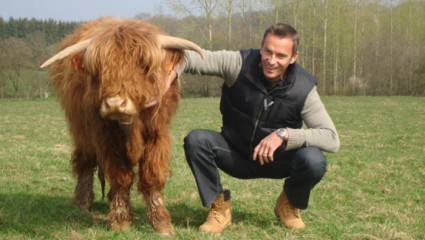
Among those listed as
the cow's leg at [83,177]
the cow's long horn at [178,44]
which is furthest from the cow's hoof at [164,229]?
the cow's long horn at [178,44]

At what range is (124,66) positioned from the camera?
9.28ft

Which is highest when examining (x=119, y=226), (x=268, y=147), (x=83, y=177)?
(x=268, y=147)

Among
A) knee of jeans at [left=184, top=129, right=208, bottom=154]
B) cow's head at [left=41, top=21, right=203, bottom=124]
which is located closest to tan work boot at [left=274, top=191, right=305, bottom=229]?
knee of jeans at [left=184, top=129, right=208, bottom=154]

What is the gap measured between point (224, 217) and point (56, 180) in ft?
9.46

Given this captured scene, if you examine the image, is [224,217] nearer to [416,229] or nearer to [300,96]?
[300,96]

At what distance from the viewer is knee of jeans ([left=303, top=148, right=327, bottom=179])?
3.22 meters

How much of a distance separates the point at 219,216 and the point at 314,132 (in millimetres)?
1063

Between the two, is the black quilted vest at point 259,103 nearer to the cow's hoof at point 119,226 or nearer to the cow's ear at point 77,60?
the cow's hoof at point 119,226

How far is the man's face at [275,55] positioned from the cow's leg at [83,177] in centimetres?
196

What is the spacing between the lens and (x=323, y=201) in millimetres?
4535

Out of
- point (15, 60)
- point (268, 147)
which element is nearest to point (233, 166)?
point (268, 147)

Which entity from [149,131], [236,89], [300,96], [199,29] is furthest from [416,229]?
[199,29]

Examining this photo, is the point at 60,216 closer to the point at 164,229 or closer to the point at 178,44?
the point at 164,229

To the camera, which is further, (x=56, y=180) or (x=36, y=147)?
(x=36, y=147)
